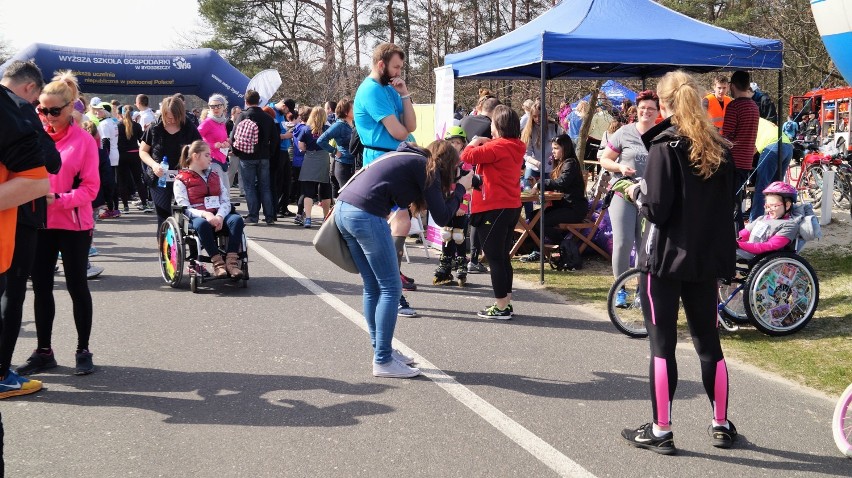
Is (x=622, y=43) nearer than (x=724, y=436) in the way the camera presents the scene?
No

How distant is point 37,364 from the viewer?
211 inches

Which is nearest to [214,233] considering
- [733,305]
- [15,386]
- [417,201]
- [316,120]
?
[15,386]

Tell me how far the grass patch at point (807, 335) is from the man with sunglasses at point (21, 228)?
15.8ft

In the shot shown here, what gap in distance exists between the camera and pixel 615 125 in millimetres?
12219

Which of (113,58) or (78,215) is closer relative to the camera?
(78,215)

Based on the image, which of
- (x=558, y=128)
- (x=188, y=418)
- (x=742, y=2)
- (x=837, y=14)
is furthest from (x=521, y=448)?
(x=742, y=2)

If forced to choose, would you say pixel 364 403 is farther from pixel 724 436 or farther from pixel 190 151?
pixel 190 151

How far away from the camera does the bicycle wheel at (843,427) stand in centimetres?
409

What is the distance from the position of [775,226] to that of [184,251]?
217 inches

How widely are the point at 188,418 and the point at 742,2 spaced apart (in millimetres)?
31832

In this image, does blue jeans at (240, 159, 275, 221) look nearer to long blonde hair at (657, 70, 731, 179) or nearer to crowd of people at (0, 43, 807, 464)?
crowd of people at (0, 43, 807, 464)

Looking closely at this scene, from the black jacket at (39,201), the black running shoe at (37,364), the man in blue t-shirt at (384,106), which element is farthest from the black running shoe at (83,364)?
the man in blue t-shirt at (384,106)

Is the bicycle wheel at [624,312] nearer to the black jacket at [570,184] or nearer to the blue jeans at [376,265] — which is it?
the blue jeans at [376,265]

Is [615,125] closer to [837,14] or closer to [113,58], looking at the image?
[837,14]
